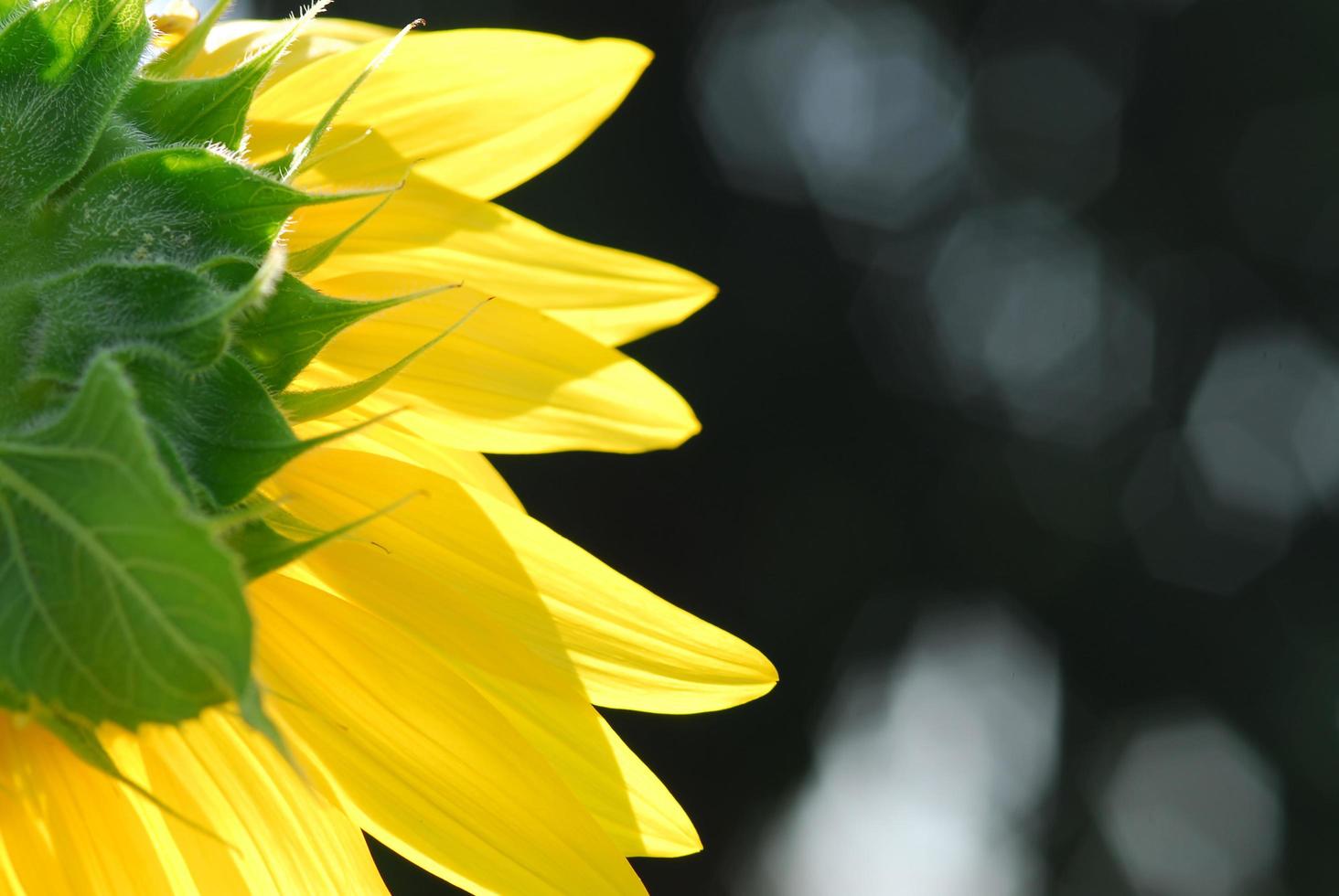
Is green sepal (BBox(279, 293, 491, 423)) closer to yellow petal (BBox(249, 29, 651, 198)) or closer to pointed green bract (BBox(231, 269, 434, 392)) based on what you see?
pointed green bract (BBox(231, 269, 434, 392))

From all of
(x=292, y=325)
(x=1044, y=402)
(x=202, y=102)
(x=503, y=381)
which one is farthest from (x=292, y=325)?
(x=1044, y=402)

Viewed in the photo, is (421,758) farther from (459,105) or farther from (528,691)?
(459,105)

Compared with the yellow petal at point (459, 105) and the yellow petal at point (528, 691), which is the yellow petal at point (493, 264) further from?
the yellow petal at point (528, 691)

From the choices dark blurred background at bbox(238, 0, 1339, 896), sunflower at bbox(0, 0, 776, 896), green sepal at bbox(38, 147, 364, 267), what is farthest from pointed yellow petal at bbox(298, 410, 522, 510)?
dark blurred background at bbox(238, 0, 1339, 896)

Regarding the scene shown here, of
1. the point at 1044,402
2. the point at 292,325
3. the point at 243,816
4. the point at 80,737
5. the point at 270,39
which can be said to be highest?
the point at 270,39

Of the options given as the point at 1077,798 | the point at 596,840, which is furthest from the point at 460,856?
the point at 1077,798

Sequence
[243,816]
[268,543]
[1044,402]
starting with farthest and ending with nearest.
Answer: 1. [1044,402]
2. [243,816]
3. [268,543]

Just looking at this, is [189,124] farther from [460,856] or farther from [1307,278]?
[1307,278]
